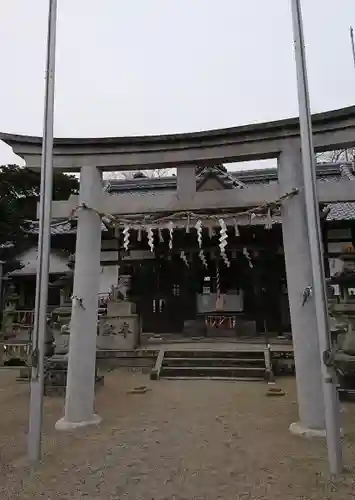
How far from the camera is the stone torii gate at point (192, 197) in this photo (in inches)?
213

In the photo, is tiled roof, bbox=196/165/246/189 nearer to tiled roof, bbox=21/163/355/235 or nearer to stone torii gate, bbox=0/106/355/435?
tiled roof, bbox=21/163/355/235

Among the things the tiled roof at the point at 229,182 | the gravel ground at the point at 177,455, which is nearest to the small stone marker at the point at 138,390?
the gravel ground at the point at 177,455

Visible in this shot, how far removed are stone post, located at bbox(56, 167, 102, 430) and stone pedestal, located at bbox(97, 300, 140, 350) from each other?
6.95 metres

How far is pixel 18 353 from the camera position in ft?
45.5

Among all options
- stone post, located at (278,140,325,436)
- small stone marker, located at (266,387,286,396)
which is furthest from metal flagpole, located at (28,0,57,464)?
small stone marker, located at (266,387,286,396)

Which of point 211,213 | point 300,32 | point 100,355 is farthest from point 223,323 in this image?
point 300,32

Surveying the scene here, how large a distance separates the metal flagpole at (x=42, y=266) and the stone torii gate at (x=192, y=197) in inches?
49.4

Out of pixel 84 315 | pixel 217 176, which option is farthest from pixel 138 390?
pixel 217 176

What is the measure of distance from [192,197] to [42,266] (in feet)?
7.87

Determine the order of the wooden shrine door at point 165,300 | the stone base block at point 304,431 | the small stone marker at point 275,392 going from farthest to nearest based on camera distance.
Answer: the wooden shrine door at point 165,300
the small stone marker at point 275,392
the stone base block at point 304,431

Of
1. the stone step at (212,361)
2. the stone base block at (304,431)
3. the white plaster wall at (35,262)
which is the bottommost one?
the stone base block at (304,431)

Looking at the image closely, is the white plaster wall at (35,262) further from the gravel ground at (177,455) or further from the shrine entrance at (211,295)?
the gravel ground at (177,455)

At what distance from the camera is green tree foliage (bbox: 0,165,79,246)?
19891 millimetres

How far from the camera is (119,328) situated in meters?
13.2
